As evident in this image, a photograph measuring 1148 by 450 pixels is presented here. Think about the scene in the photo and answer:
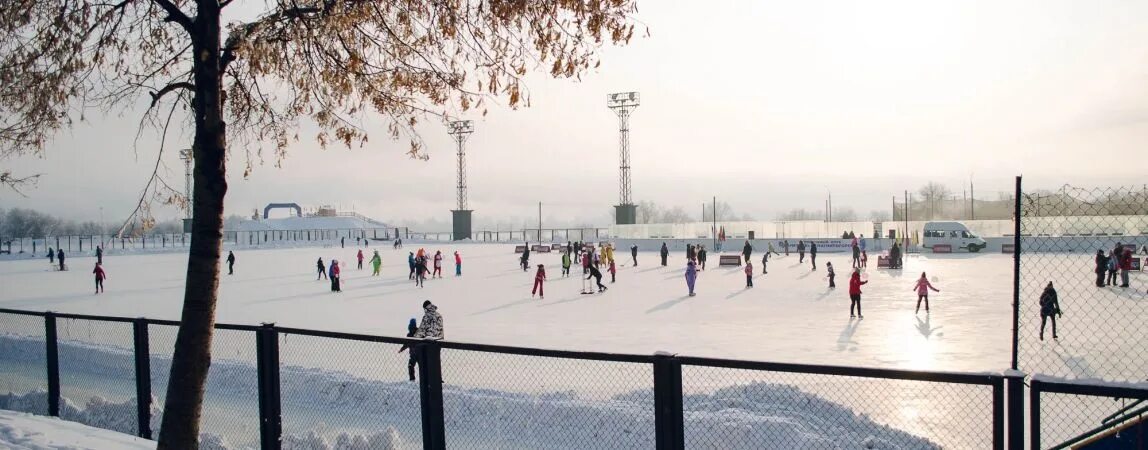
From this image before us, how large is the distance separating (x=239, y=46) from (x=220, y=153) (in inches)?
36.4

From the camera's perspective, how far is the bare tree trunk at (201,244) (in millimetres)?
5035

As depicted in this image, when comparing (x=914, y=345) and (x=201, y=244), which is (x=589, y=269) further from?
(x=201, y=244)

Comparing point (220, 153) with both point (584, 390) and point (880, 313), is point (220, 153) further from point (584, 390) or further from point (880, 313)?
point (880, 313)

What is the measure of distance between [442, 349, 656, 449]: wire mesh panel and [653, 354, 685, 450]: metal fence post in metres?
2.84

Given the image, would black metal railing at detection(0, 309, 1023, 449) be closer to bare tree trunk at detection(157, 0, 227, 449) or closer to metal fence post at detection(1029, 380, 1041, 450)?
metal fence post at detection(1029, 380, 1041, 450)

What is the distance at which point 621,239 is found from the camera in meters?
63.1

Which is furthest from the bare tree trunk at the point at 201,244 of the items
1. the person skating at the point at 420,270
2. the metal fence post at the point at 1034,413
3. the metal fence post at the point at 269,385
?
the person skating at the point at 420,270

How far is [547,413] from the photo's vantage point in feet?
26.6

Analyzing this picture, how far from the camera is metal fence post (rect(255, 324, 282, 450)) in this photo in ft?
19.5

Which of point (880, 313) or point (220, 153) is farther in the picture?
point (880, 313)

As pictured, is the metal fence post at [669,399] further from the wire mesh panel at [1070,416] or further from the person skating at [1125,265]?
the person skating at [1125,265]

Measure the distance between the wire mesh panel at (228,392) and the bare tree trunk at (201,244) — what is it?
1857 mm

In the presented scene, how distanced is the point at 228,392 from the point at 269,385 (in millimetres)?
4949

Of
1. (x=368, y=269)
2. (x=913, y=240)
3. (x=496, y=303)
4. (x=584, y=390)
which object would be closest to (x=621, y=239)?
(x=913, y=240)
